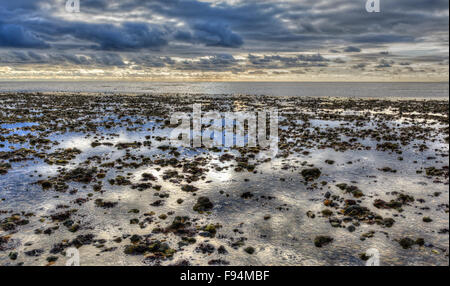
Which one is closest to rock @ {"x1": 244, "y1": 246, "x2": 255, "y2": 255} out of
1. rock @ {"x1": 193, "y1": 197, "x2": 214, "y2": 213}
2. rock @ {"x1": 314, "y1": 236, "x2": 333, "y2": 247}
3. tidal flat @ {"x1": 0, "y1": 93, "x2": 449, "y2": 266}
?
tidal flat @ {"x1": 0, "y1": 93, "x2": 449, "y2": 266}

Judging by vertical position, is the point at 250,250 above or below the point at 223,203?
below

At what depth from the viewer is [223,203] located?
17.6 metres

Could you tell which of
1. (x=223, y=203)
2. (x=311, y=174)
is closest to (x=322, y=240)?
(x=223, y=203)

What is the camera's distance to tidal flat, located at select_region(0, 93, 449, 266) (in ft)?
42.0

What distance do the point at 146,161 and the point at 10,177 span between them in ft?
33.5

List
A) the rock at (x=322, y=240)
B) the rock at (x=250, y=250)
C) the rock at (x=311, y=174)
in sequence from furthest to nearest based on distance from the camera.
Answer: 1. the rock at (x=311, y=174)
2. the rock at (x=322, y=240)
3. the rock at (x=250, y=250)

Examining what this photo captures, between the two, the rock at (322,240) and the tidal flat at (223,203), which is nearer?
the tidal flat at (223,203)

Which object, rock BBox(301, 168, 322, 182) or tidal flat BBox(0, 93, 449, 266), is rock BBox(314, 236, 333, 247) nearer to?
tidal flat BBox(0, 93, 449, 266)

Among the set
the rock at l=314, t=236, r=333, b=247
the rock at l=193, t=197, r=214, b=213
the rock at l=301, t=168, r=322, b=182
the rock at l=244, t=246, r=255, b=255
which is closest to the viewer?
the rock at l=244, t=246, r=255, b=255

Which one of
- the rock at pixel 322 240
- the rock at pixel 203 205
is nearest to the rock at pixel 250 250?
the rock at pixel 322 240

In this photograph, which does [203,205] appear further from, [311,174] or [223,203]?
[311,174]

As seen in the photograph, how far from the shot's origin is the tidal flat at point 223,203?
12.8 metres

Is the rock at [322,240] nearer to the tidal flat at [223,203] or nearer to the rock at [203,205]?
the tidal flat at [223,203]

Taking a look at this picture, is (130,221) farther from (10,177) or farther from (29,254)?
(10,177)
